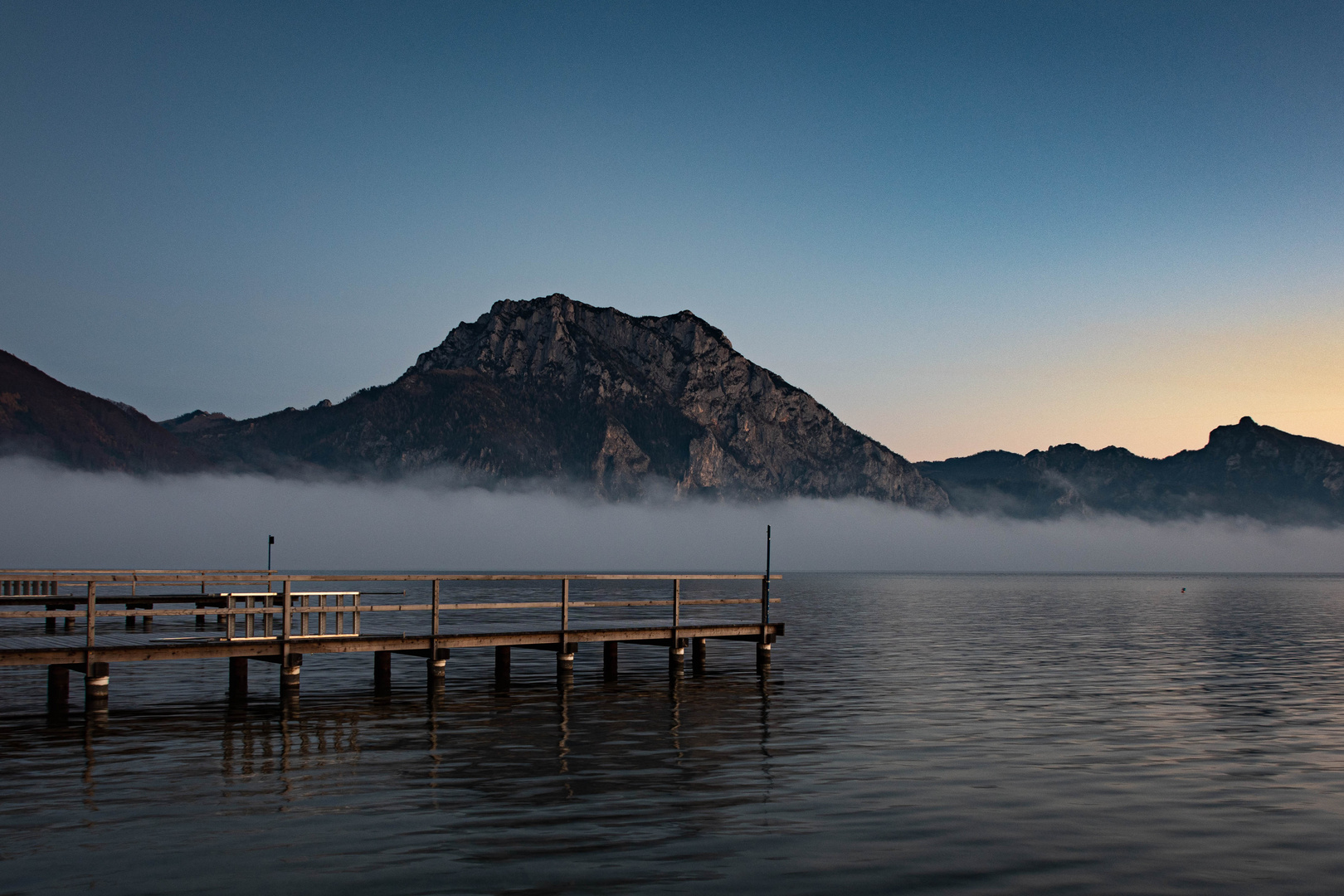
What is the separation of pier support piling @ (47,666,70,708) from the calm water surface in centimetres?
46

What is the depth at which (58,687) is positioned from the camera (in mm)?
25859

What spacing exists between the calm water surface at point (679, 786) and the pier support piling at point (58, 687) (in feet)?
1.52

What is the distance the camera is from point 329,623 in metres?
55.3

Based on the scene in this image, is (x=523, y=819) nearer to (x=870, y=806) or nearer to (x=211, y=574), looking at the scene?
(x=870, y=806)

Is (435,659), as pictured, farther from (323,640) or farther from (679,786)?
(679,786)

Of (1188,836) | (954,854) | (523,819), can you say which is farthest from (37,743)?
(1188,836)

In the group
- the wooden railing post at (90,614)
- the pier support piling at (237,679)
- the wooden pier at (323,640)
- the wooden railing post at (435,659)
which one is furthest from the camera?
the wooden railing post at (435,659)

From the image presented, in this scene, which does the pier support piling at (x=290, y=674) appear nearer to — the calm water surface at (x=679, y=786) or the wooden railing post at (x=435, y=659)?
the calm water surface at (x=679, y=786)

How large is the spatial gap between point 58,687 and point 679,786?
16813 millimetres

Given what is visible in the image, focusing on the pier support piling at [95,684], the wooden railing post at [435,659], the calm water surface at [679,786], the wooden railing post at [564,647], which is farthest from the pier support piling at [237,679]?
the wooden railing post at [564,647]

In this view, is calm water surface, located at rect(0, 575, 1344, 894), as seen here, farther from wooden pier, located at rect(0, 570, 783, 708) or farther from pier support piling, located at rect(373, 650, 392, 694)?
wooden pier, located at rect(0, 570, 783, 708)

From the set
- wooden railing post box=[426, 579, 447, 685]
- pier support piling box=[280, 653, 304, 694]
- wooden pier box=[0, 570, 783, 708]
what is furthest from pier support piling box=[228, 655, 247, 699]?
wooden railing post box=[426, 579, 447, 685]

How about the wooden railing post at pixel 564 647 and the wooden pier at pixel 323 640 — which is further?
the wooden railing post at pixel 564 647

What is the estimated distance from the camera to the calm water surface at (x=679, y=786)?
12.9 meters
